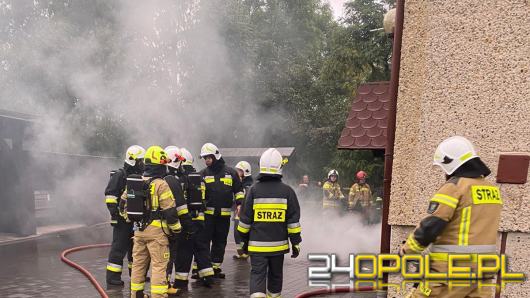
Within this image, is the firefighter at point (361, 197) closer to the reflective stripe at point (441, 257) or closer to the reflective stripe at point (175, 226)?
the reflective stripe at point (175, 226)

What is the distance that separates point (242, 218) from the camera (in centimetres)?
572

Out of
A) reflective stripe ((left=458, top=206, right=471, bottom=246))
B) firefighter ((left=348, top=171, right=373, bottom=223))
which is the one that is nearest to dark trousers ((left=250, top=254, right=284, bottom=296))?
reflective stripe ((left=458, top=206, right=471, bottom=246))

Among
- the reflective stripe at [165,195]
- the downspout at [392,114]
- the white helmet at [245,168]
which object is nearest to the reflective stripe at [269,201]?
the downspout at [392,114]


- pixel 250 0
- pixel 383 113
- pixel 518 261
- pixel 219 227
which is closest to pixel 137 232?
pixel 219 227

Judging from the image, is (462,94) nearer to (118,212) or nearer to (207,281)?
(207,281)

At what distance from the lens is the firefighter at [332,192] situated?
1400 cm

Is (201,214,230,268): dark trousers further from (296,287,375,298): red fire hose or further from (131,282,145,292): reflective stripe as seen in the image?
(131,282,145,292): reflective stripe

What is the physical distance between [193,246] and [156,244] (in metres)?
1.43

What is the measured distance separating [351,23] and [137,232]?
20.6m

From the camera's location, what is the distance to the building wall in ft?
16.1

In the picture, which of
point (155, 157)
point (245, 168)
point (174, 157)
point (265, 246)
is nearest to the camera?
point (265, 246)

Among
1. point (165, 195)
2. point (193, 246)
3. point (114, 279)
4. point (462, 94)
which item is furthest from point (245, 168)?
point (462, 94)

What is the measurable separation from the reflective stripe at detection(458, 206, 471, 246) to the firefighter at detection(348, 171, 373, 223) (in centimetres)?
994

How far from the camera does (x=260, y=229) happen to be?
18.6 feet
